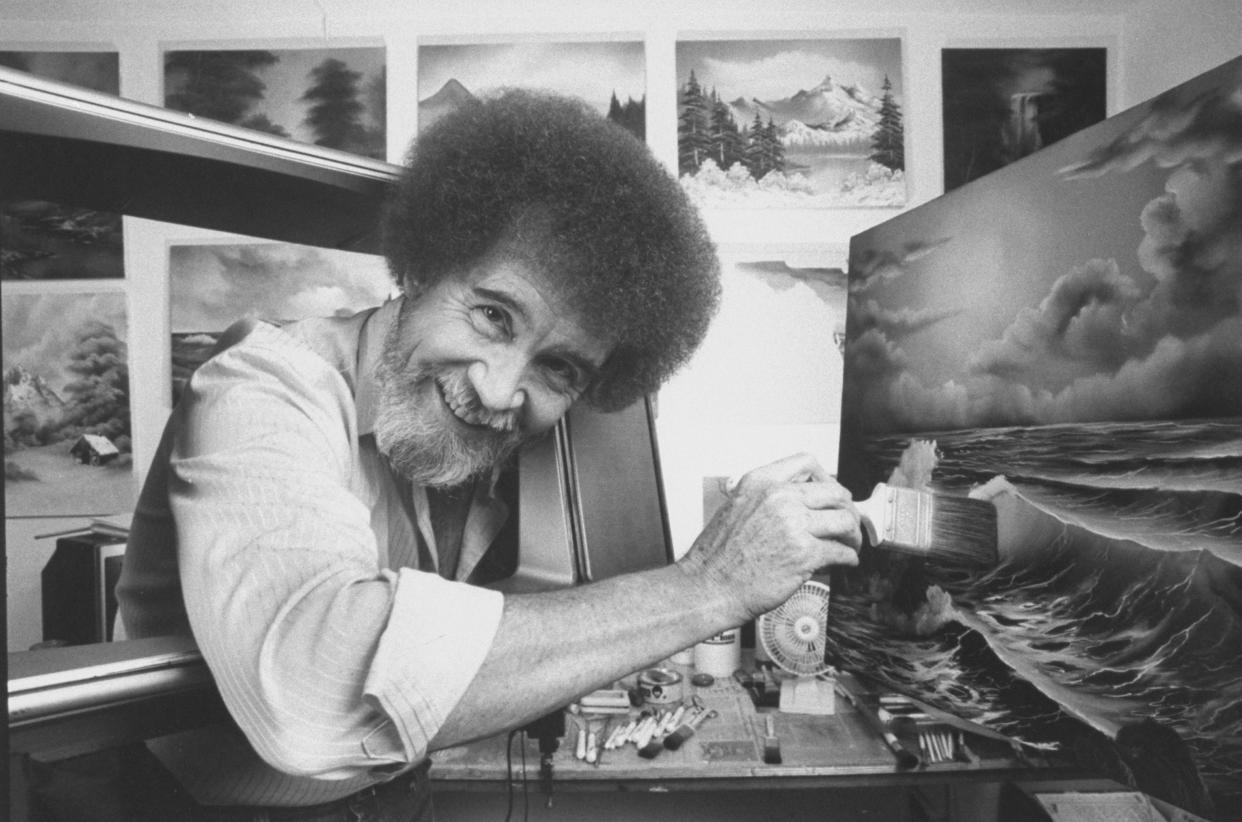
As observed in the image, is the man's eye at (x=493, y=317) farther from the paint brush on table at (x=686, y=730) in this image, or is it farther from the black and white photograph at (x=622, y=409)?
the paint brush on table at (x=686, y=730)

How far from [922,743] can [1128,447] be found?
0.73 meters

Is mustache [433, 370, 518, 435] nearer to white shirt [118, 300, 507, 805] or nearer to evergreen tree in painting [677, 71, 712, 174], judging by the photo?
white shirt [118, 300, 507, 805]

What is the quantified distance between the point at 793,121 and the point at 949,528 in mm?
1296

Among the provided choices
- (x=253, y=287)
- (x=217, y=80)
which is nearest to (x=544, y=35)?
(x=217, y=80)

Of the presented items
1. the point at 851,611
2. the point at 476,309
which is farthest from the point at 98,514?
the point at 851,611

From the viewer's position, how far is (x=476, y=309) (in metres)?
0.93

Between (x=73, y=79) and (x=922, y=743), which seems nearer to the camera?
(x=922, y=743)

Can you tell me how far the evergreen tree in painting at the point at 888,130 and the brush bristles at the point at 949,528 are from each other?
3.97ft

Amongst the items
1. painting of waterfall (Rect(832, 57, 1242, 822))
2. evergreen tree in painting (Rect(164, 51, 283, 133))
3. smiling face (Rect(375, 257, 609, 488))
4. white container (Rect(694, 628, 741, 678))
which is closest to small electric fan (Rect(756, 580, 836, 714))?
white container (Rect(694, 628, 741, 678))

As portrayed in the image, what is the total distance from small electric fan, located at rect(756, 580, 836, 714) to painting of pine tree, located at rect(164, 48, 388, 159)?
1536mm

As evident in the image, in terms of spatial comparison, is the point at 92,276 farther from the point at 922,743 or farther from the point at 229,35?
the point at 922,743

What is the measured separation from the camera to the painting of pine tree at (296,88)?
1.87 meters

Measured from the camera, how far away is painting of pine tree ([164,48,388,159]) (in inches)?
73.7

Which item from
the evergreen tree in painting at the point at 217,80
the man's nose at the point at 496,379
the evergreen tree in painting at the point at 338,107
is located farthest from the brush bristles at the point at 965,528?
the evergreen tree in painting at the point at 217,80
